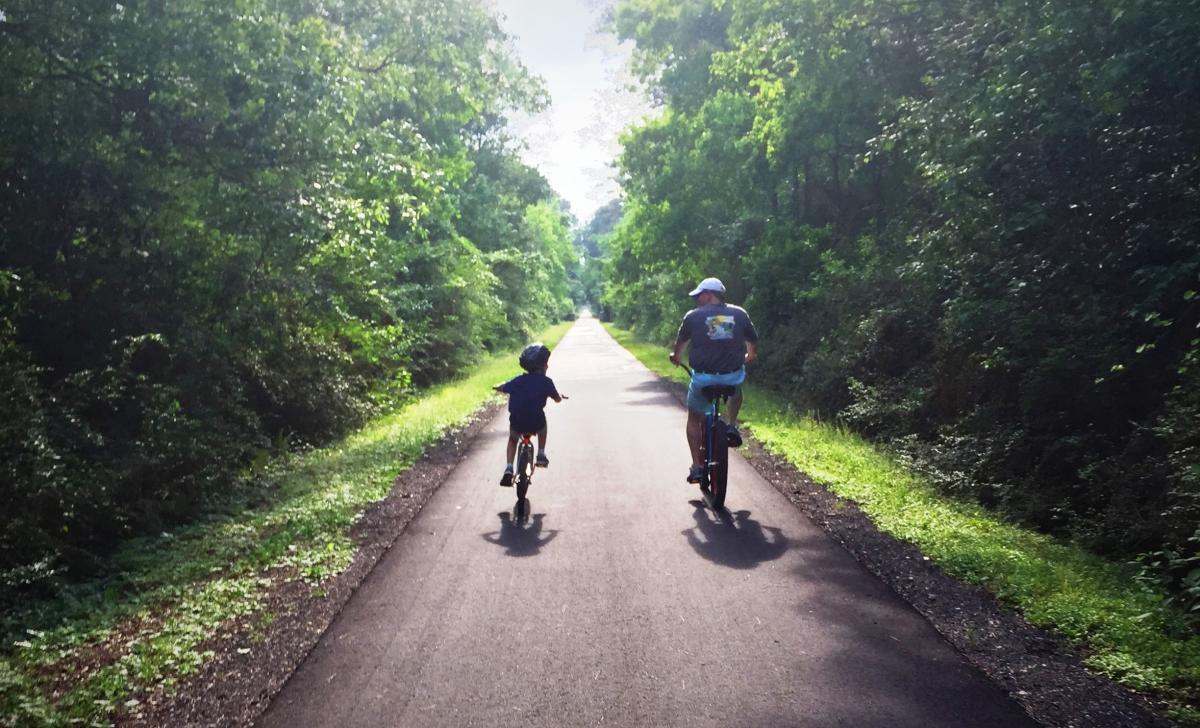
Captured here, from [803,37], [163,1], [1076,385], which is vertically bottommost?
[1076,385]

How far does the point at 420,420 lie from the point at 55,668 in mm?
9730

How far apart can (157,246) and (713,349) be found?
19.7 feet

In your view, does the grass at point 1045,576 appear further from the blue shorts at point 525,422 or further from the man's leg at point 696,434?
the blue shorts at point 525,422

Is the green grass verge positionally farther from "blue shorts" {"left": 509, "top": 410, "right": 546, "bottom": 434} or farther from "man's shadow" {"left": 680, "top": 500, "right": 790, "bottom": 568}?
"man's shadow" {"left": 680, "top": 500, "right": 790, "bottom": 568}

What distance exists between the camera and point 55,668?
14.6ft

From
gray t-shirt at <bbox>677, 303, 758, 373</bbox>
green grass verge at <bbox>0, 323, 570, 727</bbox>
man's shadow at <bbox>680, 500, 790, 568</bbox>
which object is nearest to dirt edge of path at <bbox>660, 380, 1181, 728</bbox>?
man's shadow at <bbox>680, 500, 790, 568</bbox>

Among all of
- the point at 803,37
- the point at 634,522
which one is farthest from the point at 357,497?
the point at 803,37

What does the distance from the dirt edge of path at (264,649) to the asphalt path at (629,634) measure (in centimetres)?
12

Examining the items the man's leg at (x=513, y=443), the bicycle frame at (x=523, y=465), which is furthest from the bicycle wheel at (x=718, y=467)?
the man's leg at (x=513, y=443)

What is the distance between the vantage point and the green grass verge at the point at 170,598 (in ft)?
13.4

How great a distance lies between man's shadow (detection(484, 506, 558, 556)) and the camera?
6.34m

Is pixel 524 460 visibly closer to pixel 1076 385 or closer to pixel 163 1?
pixel 1076 385

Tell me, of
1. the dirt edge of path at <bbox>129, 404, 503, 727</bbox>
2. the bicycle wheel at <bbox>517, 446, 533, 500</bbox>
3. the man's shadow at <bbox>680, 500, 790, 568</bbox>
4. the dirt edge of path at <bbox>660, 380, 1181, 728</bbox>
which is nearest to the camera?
the dirt edge of path at <bbox>660, 380, 1181, 728</bbox>

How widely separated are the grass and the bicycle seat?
1574mm
